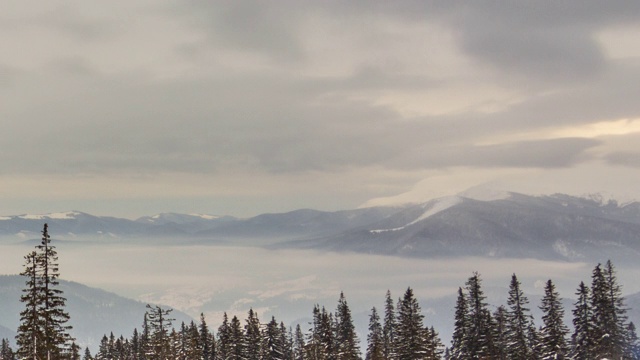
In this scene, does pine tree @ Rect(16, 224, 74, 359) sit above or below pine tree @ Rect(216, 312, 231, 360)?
above

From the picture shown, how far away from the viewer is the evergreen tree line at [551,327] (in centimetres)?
7750

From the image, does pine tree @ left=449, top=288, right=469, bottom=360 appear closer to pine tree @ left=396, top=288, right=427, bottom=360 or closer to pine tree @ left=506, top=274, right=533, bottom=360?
pine tree @ left=506, top=274, right=533, bottom=360

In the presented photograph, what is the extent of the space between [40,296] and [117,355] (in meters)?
92.9

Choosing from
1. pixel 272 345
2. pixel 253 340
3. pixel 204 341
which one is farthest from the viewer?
pixel 204 341

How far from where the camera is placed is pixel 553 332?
78375 mm

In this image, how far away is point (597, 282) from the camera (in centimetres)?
7731

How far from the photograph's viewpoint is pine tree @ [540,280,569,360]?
77562 mm

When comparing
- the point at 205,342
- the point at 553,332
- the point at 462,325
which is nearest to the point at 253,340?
the point at 205,342

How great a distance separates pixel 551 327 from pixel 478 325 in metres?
7.70

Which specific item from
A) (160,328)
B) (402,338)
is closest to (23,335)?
(160,328)

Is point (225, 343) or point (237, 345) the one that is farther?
point (225, 343)

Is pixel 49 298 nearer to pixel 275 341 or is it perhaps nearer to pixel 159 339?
pixel 159 339

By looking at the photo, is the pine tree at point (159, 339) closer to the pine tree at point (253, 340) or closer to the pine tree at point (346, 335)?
the pine tree at point (253, 340)

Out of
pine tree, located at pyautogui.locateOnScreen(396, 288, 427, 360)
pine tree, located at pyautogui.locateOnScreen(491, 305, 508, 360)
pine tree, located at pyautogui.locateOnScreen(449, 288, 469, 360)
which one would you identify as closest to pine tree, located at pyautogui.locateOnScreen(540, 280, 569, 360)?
pine tree, located at pyautogui.locateOnScreen(491, 305, 508, 360)
